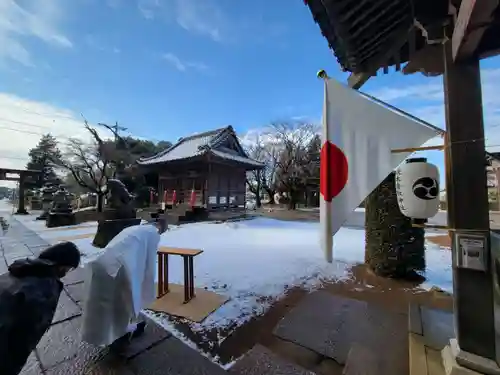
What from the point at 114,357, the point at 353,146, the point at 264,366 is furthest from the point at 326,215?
the point at 114,357

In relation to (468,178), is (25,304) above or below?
below

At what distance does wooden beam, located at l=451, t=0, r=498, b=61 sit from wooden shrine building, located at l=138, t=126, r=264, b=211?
11361 mm

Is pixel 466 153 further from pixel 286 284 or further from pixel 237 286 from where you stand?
pixel 237 286

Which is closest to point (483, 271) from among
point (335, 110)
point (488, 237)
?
point (488, 237)

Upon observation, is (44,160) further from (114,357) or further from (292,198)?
(114,357)

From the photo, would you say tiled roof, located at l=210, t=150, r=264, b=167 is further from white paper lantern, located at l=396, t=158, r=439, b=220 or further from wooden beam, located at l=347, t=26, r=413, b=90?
white paper lantern, located at l=396, t=158, r=439, b=220

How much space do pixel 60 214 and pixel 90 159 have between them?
32.3 ft

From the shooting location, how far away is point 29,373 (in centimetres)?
183

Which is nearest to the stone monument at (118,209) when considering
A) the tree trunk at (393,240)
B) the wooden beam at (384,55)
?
the wooden beam at (384,55)

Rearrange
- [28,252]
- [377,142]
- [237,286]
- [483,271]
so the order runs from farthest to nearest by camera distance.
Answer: [28,252] → [237,286] → [377,142] → [483,271]

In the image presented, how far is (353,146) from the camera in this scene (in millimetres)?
1853

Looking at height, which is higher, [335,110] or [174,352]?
[335,110]

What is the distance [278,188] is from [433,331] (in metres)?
23.2

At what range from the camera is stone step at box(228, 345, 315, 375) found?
6.36ft
